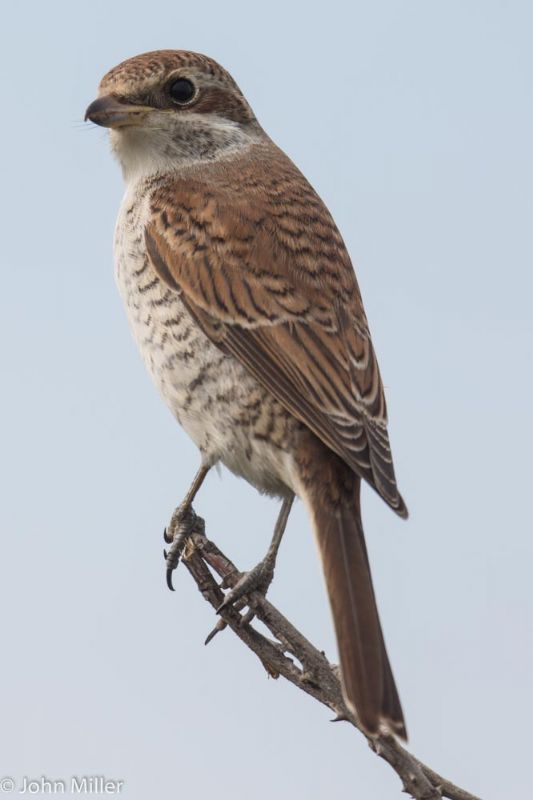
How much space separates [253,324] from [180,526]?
681 millimetres

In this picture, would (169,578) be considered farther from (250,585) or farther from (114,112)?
(114,112)

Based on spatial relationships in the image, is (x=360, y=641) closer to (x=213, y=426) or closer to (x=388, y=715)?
(x=388, y=715)

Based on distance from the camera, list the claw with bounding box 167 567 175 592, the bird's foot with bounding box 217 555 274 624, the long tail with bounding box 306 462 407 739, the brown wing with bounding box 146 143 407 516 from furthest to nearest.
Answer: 1. the claw with bounding box 167 567 175 592
2. the brown wing with bounding box 146 143 407 516
3. the bird's foot with bounding box 217 555 274 624
4. the long tail with bounding box 306 462 407 739

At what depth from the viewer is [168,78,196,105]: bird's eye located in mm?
4961

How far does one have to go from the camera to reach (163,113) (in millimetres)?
4906

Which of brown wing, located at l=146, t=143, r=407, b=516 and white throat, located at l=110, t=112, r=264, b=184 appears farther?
white throat, located at l=110, t=112, r=264, b=184

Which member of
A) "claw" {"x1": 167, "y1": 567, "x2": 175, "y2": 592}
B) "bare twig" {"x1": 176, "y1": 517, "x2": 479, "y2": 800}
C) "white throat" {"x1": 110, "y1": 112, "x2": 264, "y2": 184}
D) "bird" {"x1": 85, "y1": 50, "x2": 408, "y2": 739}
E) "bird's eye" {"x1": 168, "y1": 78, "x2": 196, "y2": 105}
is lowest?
"bare twig" {"x1": 176, "y1": 517, "x2": 479, "y2": 800}

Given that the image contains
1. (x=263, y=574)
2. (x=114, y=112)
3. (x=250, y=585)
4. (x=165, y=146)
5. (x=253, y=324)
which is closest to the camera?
(x=250, y=585)

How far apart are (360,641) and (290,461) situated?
2.30ft

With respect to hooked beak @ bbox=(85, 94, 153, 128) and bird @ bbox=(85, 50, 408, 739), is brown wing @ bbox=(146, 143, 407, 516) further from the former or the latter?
hooked beak @ bbox=(85, 94, 153, 128)

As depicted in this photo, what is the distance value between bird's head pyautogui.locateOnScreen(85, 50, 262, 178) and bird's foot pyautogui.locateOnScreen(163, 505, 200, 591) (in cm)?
133

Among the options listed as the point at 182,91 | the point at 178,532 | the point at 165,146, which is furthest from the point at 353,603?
the point at 182,91

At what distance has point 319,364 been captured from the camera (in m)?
4.16

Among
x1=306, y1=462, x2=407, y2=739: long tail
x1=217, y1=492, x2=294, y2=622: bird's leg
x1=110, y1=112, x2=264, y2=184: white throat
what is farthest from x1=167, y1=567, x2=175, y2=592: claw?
x1=110, y1=112, x2=264, y2=184: white throat
